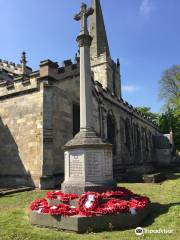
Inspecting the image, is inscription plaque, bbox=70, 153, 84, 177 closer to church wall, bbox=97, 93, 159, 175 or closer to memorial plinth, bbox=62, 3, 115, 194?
memorial plinth, bbox=62, 3, 115, 194

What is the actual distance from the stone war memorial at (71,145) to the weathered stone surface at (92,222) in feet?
0.08

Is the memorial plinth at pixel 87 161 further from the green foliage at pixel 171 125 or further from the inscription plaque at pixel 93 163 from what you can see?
the green foliage at pixel 171 125

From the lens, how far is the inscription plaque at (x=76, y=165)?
8.91 meters

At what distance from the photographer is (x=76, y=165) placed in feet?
29.6

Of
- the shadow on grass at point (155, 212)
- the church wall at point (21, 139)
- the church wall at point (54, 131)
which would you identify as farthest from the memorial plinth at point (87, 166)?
the church wall at point (21, 139)

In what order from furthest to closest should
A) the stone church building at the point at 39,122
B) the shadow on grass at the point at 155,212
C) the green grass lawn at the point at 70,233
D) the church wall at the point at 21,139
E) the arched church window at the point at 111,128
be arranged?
the arched church window at the point at 111,128 < the church wall at the point at 21,139 < the stone church building at the point at 39,122 < the shadow on grass at the point at 155,212 < the green grass lawn at the point at 70,233

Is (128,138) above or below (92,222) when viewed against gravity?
above

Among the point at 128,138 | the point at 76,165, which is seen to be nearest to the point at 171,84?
the point at 128,138

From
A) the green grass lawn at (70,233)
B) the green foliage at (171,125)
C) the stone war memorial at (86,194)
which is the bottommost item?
the green grass lawn at (70,233)

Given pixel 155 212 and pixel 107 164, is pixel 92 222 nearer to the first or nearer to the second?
pixel 155 212

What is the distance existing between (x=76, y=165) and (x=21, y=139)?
804 centimetres

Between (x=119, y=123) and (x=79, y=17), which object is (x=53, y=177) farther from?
(x=119, y=123)

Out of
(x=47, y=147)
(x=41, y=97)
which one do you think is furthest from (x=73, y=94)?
(x=47, y=147)

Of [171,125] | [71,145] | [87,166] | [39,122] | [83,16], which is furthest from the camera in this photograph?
[171,125]
